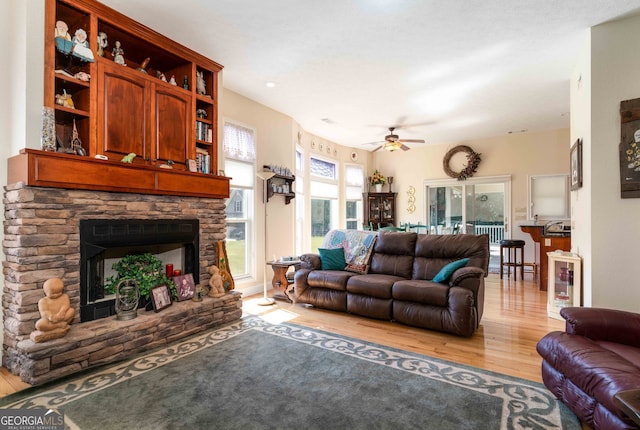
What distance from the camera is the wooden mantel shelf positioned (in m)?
2.39

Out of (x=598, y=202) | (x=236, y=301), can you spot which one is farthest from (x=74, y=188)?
(x=598, y=202)

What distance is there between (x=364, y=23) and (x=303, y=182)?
145 inches

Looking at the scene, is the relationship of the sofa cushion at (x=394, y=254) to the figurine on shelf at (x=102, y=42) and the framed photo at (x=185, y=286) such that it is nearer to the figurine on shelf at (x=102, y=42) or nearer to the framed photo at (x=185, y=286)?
the framed photo at (x=185, y=286)

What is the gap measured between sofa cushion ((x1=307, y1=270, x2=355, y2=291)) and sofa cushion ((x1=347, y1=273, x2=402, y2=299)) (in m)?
0.10

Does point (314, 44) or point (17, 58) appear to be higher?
point (314, 44)

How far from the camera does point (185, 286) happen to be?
11.4 ft

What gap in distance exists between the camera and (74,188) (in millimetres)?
2621

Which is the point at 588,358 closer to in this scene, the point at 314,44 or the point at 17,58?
the point at 314,44

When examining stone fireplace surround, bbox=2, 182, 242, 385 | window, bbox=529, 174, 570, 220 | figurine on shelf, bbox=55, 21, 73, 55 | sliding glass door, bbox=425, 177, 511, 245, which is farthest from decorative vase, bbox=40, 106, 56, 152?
window, bbox=529, 174, 570, 220

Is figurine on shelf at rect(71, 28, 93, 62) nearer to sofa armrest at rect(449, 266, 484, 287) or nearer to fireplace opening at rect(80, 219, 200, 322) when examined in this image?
fireplace opening at rect(80, 219, 200, 322)

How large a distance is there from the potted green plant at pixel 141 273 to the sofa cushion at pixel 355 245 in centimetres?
227

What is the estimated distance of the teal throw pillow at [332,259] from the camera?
4.43m

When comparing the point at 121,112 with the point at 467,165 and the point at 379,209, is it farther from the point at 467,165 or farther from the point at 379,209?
the point at 467,165

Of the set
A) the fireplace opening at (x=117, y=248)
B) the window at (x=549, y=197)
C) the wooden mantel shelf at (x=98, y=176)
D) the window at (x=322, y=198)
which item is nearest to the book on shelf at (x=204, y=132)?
the wooden mantel shelf at (x=98, y=176)
